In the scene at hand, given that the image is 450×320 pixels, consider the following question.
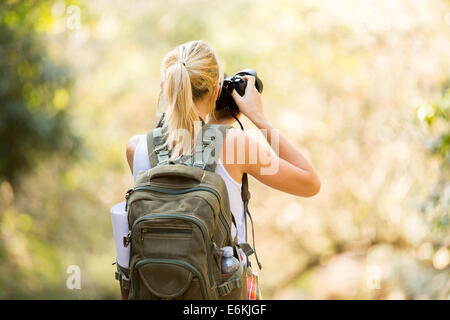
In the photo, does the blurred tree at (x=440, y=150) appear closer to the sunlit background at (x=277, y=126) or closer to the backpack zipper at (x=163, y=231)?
the sunlit background at (x=277, y=126)

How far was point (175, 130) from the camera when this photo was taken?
121cm

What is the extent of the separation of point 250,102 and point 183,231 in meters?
0.45

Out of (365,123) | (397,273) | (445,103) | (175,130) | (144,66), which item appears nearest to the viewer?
(175,130)

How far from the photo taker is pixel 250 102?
1.31 metres

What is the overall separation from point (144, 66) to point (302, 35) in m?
2.60

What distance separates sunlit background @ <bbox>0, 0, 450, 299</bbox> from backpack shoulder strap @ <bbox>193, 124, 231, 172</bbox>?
2370 millimetres

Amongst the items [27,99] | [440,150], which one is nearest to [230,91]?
[440,150]

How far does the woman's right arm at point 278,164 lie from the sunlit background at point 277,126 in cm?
217

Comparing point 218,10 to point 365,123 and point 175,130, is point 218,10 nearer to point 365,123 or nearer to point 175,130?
point 365,123

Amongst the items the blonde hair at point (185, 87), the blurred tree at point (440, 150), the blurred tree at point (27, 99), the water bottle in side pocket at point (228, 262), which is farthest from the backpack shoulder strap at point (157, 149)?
the blurred tree at point (27, 99)

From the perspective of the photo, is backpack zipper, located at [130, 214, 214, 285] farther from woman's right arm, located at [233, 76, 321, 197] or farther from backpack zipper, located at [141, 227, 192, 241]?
woman's right arm, located at [233, 76, 321, 197]

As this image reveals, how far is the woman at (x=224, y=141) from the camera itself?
1.17 metres

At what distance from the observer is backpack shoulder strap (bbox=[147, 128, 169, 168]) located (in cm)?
119
